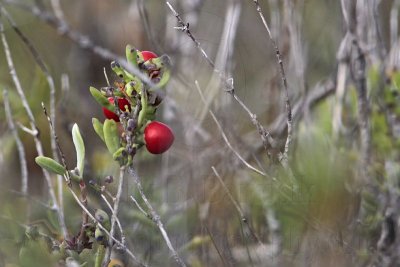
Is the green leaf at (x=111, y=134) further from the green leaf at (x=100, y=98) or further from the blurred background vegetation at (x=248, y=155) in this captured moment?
the blurred background vegetation at (x=248, y=155)

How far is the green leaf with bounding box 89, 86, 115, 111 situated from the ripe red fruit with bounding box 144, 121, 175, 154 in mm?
62

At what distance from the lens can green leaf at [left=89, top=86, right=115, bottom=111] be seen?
102 cm

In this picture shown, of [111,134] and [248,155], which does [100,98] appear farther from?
[248,155]

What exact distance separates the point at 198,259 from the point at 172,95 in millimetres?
744

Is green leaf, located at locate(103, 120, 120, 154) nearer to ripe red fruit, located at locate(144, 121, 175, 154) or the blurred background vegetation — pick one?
ripe red fruit, located at locate(144, 121, 175, 154)

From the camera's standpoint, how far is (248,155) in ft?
5.62

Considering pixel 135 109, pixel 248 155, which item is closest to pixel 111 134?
pixel 135 109

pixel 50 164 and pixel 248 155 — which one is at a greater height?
pixel 248 155

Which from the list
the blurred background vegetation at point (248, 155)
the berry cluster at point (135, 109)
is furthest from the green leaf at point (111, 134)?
the blurred background vegetation at point (248, 155)

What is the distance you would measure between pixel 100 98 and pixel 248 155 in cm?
74

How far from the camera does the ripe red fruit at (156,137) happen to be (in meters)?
1.01

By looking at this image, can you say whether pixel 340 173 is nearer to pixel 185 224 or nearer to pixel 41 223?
pixel 185 224

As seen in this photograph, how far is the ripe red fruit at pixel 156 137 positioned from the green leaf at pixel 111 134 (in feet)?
0.13

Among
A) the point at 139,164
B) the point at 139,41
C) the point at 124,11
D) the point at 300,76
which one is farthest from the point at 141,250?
the point at 124,11
